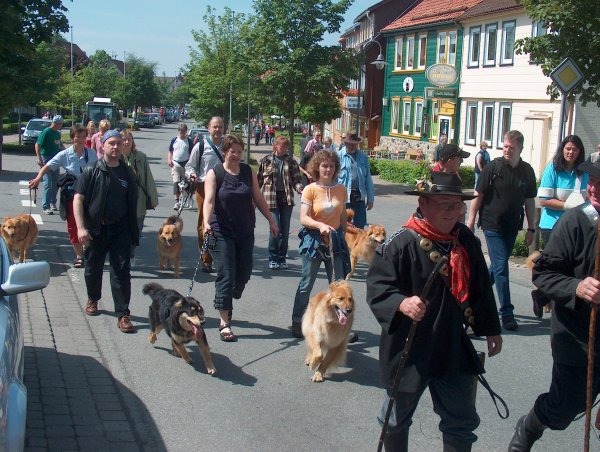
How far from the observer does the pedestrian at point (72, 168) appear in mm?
Answer: 10414

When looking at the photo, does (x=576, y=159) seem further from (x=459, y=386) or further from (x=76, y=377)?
(x=76, y=377)

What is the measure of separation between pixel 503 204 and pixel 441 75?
1652 centimetres

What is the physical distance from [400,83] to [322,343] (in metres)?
37.8

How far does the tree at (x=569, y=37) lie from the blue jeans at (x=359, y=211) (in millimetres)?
4536

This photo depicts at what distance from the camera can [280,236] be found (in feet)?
36.3

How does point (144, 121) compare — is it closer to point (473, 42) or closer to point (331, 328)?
point (473, 42)

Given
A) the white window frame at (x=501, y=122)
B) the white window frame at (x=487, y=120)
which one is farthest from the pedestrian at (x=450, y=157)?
the white window frame at (x=487, y=120)

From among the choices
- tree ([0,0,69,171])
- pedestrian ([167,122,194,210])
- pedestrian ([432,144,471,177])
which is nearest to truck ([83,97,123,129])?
pedestrian ([167,122,194,210])

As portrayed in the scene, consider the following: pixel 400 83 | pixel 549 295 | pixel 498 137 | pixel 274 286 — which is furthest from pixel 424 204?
pixel 400 83

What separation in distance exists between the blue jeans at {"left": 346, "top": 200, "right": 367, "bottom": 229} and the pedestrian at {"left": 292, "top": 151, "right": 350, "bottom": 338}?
336cm

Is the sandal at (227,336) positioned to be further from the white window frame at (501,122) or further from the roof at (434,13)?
the roof at (434,13)

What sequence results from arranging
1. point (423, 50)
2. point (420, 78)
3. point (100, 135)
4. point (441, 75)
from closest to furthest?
point (100, 135) < point (441, 75) < point (423, 50) < point (420, 78)

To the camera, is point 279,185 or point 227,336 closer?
→ point 227,336

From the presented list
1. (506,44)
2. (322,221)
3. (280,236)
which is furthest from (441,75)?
(322,221)
